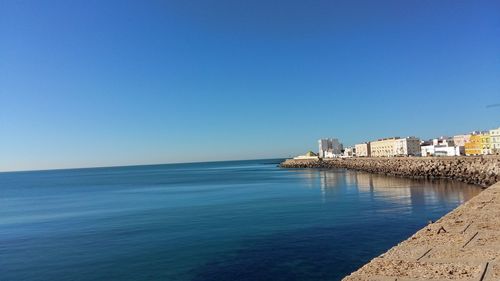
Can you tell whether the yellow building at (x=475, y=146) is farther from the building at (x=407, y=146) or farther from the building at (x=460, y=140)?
the building at (x=407, y=146)

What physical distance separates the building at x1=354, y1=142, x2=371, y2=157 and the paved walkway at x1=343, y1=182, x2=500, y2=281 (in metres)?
163

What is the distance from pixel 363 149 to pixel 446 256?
574ft

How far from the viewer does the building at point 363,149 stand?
6927 inches

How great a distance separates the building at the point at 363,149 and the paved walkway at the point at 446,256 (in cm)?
16305

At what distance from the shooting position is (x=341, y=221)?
27438 mm

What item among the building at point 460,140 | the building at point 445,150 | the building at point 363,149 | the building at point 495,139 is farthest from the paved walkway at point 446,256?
the building at point 363,149

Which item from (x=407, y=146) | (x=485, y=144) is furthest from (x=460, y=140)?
(x=485, y=144)

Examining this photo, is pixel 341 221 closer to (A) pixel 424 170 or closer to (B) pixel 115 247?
(B) pixel 115 247

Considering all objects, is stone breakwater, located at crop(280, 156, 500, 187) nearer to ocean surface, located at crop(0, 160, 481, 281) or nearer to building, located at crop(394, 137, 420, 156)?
ocean surface, located at crop(0, 160, 481, 281)

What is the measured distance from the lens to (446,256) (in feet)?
37.8

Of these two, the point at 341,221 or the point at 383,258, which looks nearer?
the point at 383,258

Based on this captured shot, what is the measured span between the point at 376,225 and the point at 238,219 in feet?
34.5

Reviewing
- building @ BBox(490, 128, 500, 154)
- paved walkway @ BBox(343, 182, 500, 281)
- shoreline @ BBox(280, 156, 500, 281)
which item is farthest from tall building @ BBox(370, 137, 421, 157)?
paved walkway @ BBox(343, 182, 500, 281)

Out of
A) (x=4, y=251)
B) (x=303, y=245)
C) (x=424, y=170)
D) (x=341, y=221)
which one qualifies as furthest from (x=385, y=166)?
(x=4, y=251)
